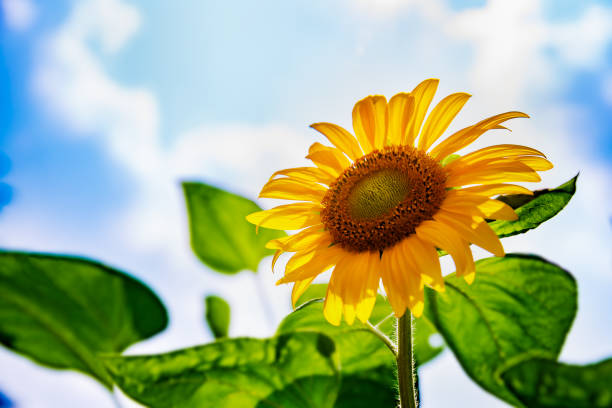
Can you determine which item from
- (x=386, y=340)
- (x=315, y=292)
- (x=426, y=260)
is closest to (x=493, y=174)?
(x=426, y=260)

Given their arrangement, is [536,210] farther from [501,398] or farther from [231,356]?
[231,356]

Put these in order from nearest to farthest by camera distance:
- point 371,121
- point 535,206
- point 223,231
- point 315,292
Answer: point 535,206, point 371,121, point 315,292, point 223,231

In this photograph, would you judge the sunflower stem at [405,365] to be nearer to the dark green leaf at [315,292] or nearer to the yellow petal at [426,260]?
the yellow petal at [426,260]

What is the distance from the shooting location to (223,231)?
971mm

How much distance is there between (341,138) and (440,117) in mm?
157

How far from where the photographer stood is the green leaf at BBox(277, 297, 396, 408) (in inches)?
26.4

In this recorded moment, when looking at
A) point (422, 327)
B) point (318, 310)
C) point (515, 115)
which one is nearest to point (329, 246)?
point (318, 310)

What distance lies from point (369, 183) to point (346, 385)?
0.31 meters

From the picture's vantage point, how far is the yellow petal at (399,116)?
2.35ft

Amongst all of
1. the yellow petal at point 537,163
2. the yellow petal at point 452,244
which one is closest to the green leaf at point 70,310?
the yellow petal at point 452,244

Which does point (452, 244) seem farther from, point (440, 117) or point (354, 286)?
point (440, 117)

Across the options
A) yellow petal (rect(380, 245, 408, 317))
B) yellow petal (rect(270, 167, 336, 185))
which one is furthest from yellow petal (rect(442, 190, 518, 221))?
yellow petal (rect(270, 167, 336, 185))

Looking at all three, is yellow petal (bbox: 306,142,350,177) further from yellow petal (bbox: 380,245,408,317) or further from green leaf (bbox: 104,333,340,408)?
green leaf (bbox: 104,333,340,408)

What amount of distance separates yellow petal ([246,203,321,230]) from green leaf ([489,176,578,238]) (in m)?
0.31
